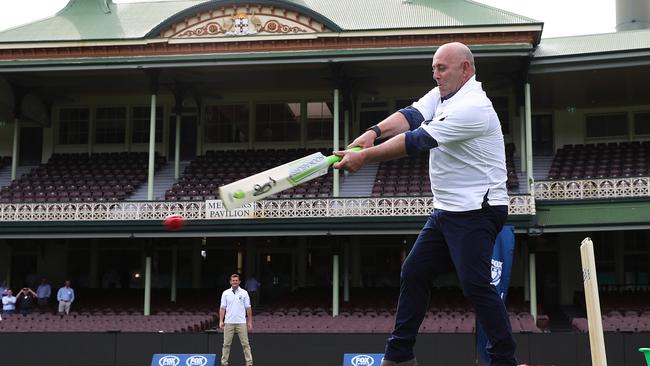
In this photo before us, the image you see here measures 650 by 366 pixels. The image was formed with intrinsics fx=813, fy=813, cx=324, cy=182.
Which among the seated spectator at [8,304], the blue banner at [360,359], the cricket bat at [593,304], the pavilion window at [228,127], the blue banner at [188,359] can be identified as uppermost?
the pavilion window at [228,127]

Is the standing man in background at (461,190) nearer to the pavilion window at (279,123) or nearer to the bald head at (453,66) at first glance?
the bald head at (453,66)

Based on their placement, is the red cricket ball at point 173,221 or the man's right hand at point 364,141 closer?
the man's right hand at point 364,141

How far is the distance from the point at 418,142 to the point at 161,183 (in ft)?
86.5

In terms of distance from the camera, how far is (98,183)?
28.4 m

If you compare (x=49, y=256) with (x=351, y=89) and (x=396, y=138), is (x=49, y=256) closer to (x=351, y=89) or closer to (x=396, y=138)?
(x=351, y=89)

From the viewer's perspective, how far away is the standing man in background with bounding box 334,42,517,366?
4160mm

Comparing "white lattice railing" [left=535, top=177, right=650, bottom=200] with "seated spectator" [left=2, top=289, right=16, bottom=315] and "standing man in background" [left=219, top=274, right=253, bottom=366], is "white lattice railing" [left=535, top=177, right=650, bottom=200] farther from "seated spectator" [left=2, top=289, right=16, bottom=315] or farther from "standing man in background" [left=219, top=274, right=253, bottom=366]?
"seated spectator" [left=2, top=289, right=16, bottom=315]

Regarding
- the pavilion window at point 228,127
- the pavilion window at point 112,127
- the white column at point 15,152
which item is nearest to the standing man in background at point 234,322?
the pavilion window at point 228,127

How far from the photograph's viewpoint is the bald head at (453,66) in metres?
4.40

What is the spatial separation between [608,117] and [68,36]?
19.9 meters

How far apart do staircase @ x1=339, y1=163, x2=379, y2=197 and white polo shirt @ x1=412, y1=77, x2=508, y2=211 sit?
71.3 ft

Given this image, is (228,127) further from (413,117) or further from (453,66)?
(453,66)

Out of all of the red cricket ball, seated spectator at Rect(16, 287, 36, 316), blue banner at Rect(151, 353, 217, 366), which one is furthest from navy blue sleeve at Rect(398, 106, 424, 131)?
seated spectator at Rect(16, 287, 36, 316)

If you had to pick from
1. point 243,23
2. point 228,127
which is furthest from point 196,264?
point 243,23
